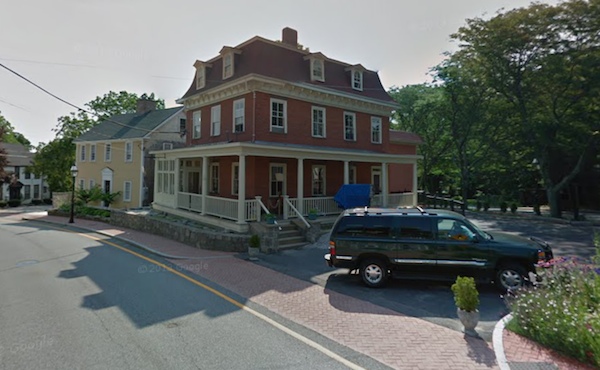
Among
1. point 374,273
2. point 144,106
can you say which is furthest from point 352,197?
point 144,106

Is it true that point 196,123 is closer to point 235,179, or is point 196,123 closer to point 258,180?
point 235,179

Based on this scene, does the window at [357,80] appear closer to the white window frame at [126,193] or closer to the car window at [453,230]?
the car window at [453,230]

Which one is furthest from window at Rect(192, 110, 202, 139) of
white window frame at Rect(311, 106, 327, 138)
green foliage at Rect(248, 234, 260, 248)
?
green foliage at Rect(248, 234, 260, 248)

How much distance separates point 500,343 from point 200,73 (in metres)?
20.5

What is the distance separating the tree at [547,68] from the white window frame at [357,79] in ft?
27.9

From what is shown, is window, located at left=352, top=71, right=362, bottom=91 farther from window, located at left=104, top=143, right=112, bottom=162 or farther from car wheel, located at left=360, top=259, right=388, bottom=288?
window, located at left=104, top=143, right=112, bottom=162

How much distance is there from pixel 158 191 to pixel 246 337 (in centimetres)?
1835

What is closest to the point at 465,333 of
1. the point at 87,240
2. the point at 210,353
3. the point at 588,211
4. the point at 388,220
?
the point at 388,220

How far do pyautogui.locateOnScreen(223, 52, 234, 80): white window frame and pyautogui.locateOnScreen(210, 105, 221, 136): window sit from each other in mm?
1864

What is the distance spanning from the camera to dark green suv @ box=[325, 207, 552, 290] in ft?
25.7

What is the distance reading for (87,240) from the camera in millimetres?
16422

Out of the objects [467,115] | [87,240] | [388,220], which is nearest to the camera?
[388,220]

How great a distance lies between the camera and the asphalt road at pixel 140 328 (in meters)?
4.81

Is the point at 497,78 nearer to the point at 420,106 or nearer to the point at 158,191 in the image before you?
the point at 420,106
